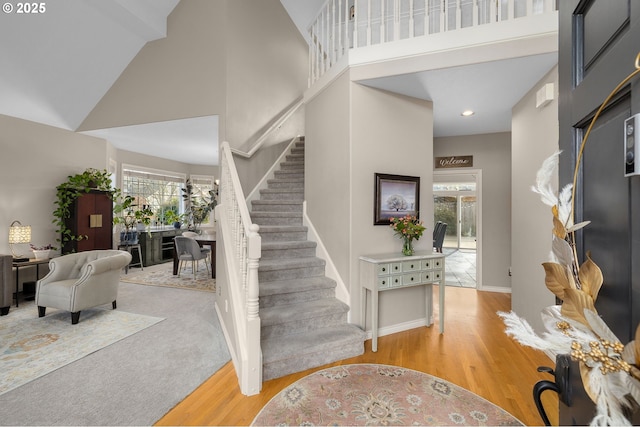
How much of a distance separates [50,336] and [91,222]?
243 cm

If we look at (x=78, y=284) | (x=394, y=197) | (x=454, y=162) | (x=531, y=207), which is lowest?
(x=78, y=284)

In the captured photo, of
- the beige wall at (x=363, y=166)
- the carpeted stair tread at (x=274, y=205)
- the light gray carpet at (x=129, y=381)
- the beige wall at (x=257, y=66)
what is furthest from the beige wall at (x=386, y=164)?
the beige wall at (x=257, y=66)

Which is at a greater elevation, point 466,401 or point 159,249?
point 159,249

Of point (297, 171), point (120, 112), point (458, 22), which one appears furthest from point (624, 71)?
point (120, 112)

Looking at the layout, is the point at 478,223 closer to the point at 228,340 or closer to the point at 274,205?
the point at 274,205

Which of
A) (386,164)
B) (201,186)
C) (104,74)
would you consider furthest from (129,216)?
(386,164)

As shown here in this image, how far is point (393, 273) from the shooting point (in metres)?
2.93

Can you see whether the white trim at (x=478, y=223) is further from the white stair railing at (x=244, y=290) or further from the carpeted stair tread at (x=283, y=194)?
the white stair railing at (x=244, y=290)

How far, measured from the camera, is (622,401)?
1.65 feet

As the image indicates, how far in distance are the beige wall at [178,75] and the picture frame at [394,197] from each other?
2373 millimetres

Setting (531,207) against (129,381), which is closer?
(129,381)

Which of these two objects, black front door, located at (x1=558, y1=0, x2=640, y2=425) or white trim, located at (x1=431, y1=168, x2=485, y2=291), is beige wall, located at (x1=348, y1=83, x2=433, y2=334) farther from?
black front door, located at (x1=558, y1=0, x2=640, y2=425)

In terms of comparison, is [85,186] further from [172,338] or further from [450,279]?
[450,279]

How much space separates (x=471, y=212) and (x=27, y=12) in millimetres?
11268
